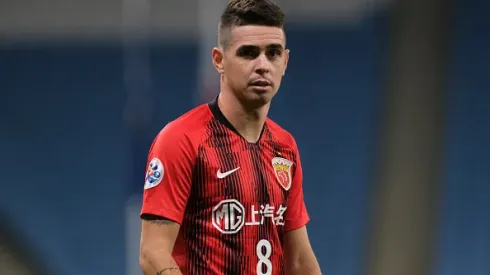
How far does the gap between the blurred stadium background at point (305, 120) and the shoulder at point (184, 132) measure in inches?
131

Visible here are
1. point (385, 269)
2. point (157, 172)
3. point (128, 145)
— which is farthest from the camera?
point (128, 145)

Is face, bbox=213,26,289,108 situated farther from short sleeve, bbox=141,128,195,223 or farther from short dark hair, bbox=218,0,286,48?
short sleeve, bbox=141,128,195,223

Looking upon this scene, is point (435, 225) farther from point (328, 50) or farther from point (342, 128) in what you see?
point (328, 50)

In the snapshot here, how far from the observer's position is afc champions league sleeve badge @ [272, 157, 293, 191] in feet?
8.20

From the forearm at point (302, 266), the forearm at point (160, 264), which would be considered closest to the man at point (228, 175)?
the forearm at point (160, 264)

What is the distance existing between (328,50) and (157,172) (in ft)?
13.1

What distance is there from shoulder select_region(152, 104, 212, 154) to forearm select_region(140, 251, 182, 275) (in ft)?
0.85

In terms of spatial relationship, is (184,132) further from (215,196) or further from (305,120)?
(305,120)

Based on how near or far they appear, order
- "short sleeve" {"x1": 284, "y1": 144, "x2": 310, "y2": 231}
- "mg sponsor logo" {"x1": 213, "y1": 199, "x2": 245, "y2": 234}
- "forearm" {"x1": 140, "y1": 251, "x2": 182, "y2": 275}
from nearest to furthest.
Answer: "forearm" {"x1": 140, "y1": 251, "x2": 182, "y2": 275} < "mg sponsor logo" {"x1": 213, "y1": 199, "x2": 245, "y2": 234} < "short sleeve" {"x1": 284, "y1": 144, "x2": 310, "y2": 231}

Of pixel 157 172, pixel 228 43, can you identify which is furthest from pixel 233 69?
pixel 157 172

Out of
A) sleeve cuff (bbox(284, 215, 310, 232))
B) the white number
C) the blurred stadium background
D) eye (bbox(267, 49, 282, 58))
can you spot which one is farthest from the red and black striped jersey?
the blurred stadium background

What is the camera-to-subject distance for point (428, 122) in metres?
6.13

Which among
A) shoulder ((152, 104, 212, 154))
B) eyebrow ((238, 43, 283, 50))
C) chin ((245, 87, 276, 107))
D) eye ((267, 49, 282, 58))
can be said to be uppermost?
eyebrow ((238, 43, 283, 50))

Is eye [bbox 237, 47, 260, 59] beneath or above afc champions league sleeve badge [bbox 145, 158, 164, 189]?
above
